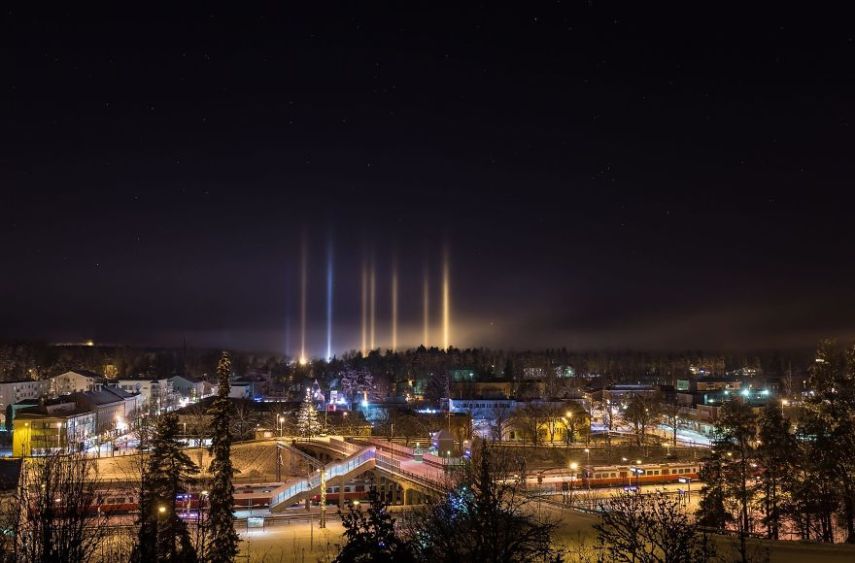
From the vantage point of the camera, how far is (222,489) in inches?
851

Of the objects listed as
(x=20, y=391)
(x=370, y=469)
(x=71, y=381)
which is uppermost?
(x=71, y=381)

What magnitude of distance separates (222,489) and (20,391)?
75.6 metres

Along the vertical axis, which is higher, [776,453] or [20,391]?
[776,453]

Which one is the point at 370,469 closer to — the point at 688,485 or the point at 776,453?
the point at 688,485

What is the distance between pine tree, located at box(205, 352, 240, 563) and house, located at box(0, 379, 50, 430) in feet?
216

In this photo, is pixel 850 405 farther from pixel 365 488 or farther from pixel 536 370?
pixel 536 370

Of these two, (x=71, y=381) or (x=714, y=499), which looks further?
(x=71, y=381)

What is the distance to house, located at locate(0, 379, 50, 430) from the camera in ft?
261

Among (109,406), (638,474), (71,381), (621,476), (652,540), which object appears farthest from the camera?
(71,381)

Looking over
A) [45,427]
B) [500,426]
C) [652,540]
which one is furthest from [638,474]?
[45,427]

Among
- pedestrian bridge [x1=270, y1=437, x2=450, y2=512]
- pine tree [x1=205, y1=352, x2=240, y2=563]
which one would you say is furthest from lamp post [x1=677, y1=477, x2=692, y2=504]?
pine tree [x1=205, y1=352, x2=240, y2=563]

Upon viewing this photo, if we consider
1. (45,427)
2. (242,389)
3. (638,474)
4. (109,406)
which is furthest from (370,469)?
(242,389)

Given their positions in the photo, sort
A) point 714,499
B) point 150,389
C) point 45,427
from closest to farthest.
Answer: point 714,499, point 45,427, point 150,389

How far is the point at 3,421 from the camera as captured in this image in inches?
2685
